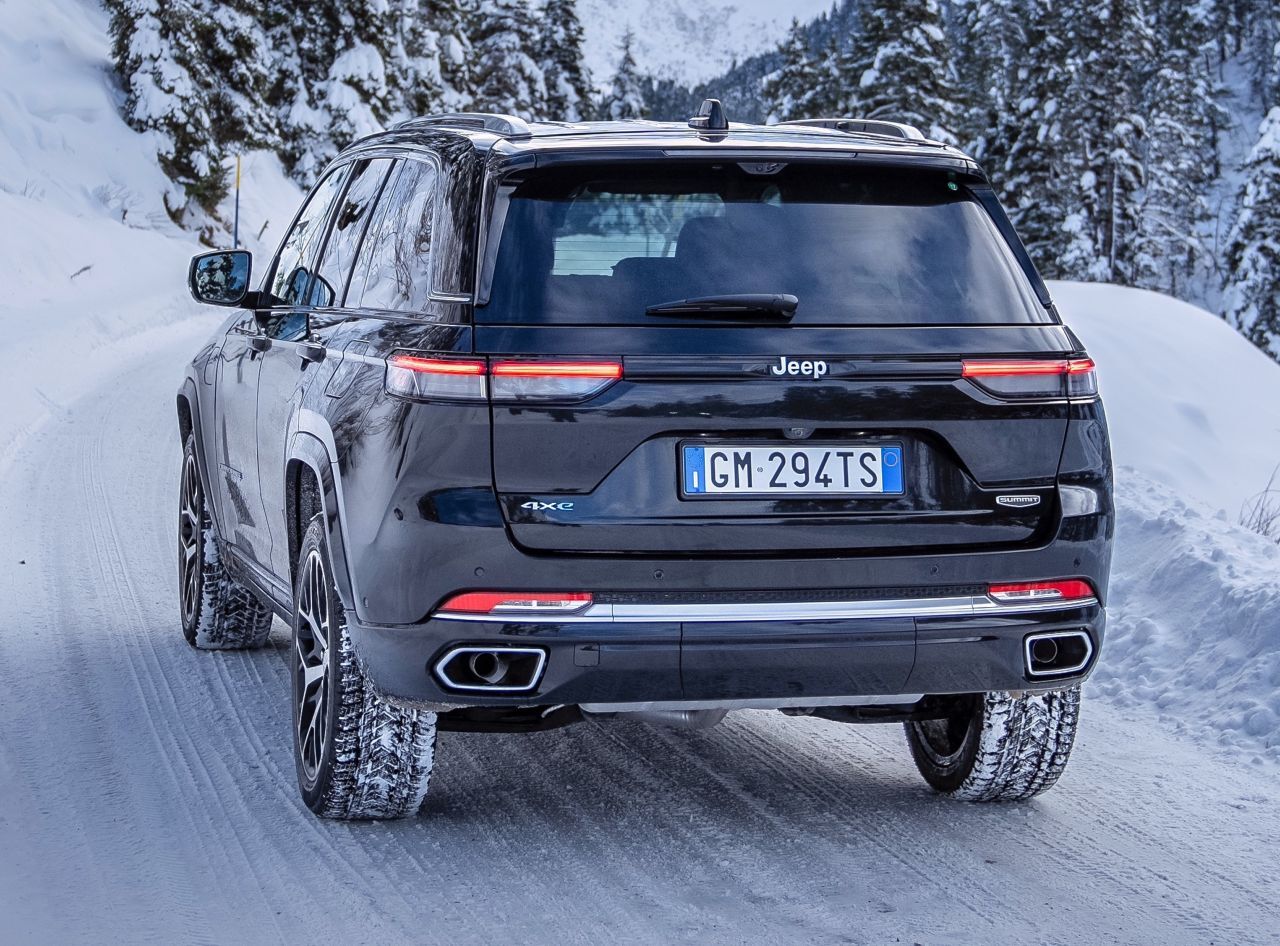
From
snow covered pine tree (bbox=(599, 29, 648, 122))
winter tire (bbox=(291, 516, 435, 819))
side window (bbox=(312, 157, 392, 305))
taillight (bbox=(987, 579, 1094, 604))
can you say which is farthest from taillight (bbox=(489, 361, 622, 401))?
snow covered pine tree (bbox=(599, 29, 648, 122))

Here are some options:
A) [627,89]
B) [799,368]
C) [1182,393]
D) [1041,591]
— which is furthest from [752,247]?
[627,89]

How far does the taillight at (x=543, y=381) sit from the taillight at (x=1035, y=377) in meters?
0.96

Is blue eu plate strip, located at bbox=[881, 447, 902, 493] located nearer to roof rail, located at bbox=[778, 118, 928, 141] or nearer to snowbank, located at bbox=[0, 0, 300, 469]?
roof rail, located at bbox=[778, 118, 928, 141]

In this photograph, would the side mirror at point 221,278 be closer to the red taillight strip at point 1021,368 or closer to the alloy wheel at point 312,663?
the alloy wheel at point 312,663

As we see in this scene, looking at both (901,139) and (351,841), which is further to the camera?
(901,139)

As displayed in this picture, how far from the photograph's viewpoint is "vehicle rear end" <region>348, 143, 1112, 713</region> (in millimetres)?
3713

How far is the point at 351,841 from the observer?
13.9 ft

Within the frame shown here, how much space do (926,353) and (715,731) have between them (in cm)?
205

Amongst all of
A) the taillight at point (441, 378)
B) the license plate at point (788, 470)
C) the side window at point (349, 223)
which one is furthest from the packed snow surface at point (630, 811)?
the side window at point (349, 223)

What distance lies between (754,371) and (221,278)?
2.70 metres

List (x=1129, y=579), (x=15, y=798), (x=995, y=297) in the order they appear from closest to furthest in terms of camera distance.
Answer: (x=995, y=297) → (x=15, y=798) → (x=1129, y=579)

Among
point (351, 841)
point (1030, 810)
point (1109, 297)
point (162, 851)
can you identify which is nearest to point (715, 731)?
point (1030, 810)

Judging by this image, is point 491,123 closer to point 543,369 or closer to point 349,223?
point 349,223

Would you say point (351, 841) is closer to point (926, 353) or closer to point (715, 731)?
point (715, 731)
